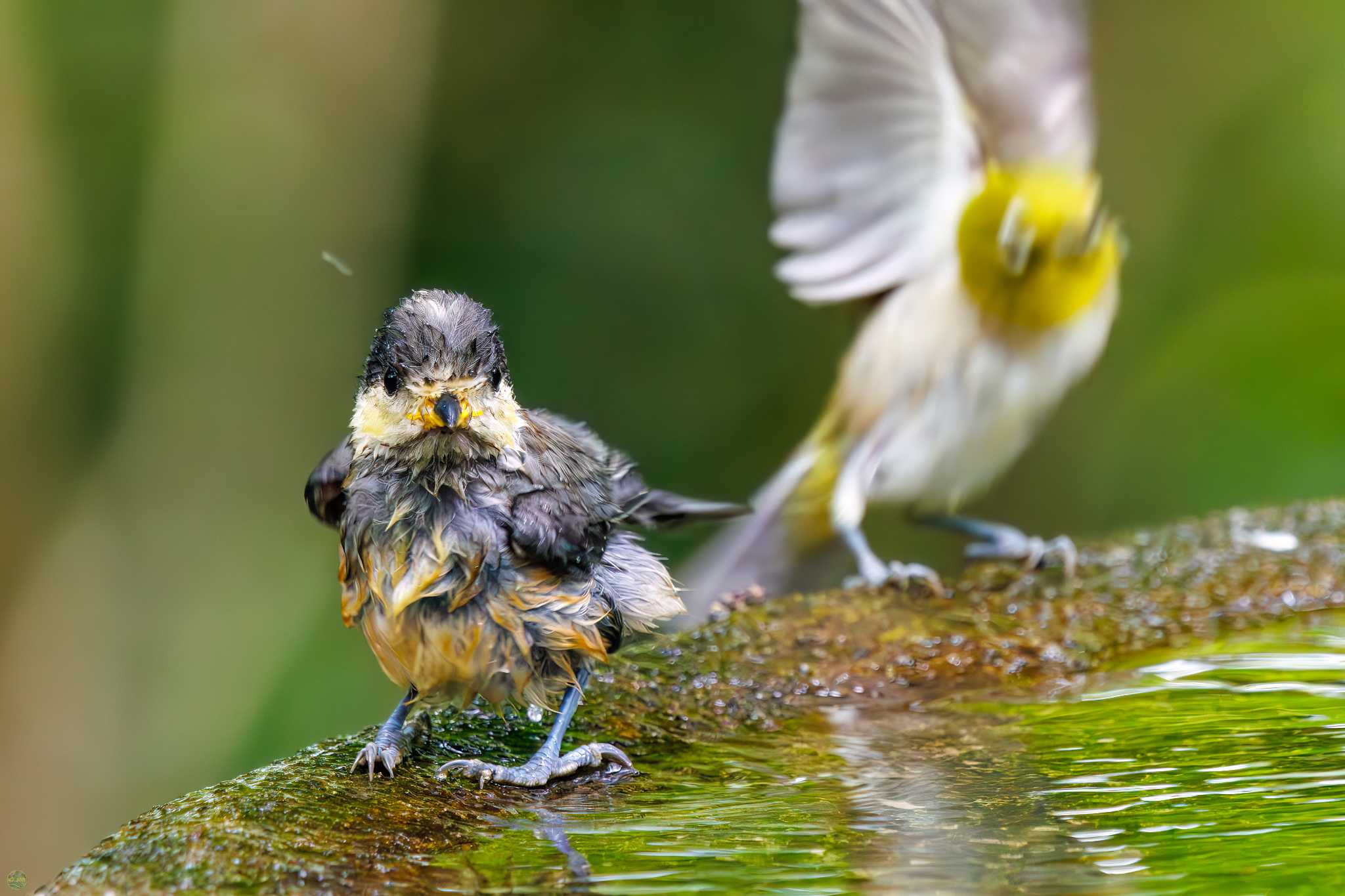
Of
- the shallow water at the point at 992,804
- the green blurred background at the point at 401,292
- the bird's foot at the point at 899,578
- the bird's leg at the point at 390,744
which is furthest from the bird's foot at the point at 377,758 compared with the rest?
the green blurred background at the point at 401,292

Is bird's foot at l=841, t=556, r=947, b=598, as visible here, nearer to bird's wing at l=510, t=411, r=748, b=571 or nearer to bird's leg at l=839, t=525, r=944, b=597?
bird's leg at l=839, t=525, r=944, b=597

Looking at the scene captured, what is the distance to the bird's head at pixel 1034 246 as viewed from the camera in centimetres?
377

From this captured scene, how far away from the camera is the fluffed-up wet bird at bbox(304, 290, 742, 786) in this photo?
205cm

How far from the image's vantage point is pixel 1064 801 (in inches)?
73.2

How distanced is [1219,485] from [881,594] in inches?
138

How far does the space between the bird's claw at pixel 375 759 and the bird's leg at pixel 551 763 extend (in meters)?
0.07

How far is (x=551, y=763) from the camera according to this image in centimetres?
210

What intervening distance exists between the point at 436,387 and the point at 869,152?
2336mm

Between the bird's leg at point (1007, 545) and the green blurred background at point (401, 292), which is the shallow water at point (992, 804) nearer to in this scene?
the bird's leg at point (1007, 545)

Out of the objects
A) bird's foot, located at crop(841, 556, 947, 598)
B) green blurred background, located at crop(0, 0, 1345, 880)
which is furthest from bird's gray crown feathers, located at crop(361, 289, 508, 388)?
green blurred background, located at crop(0, 0, 1345, 880)

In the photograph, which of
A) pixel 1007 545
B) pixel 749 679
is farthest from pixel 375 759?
pixel 1007 545

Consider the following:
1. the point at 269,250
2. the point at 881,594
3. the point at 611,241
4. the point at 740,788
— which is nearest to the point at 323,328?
the point at 269,250

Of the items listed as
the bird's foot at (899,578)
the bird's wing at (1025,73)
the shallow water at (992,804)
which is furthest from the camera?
the bird's wing at (1025,73)

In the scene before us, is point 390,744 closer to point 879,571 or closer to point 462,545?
point 462,545
